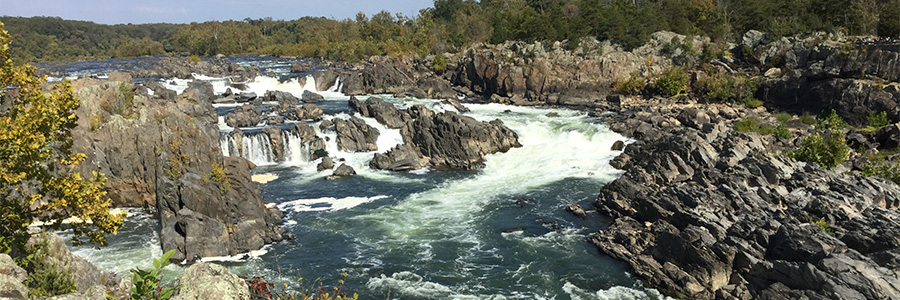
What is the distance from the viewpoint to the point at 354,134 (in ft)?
174

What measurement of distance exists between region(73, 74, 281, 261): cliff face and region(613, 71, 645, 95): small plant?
53525 mm

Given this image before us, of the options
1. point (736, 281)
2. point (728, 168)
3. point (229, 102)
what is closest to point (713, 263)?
point (736, 281)

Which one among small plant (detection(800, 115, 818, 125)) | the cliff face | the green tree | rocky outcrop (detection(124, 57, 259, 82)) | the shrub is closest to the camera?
the green tree

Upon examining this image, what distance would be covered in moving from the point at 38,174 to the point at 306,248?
16.2 m

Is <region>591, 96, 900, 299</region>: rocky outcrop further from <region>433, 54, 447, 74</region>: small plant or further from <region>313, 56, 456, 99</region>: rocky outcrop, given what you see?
<region>433, 54, 447, 74</region>: small plant

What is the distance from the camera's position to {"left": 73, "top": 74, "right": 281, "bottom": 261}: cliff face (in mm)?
30406

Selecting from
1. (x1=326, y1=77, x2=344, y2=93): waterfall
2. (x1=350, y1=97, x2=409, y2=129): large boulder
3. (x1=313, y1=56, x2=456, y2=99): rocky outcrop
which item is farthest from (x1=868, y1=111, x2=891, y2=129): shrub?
(x1=326, y1=77, x2=344, y2=93): waterfall

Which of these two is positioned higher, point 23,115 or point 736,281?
point 23,115

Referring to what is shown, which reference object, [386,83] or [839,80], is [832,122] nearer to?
[839,80]

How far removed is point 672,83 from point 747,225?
48.0 m

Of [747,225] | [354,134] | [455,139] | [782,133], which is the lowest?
[747,225]

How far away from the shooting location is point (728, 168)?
33.7m

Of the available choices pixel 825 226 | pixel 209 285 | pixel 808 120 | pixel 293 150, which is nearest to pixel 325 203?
pixel 293 150

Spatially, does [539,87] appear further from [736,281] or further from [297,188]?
[736,281]
